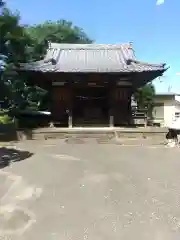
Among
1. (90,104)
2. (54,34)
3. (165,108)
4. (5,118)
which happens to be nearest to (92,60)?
(90,104)

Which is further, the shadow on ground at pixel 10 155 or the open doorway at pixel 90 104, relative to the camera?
the open doorway at pixel 90 104

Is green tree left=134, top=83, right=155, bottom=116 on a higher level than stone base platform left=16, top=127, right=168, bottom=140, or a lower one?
higher

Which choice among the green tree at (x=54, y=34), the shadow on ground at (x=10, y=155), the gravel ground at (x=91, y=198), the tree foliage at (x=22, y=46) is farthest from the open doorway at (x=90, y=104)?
the green tree at (x=54, y=34)

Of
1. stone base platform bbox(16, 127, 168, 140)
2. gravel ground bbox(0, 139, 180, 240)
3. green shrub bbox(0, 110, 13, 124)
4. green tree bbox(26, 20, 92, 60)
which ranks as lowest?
gravel ground bbox(0, 139, 180, 240)

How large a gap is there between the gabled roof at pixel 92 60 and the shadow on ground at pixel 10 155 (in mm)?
7114

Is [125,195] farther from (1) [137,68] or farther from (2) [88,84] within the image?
(2) [88,84]

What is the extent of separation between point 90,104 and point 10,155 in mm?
11733

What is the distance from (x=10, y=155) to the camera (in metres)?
12.2

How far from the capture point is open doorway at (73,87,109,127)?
74.2 ft

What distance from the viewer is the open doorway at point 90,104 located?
74.2ft

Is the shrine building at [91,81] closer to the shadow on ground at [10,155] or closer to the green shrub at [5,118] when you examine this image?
the green shrub at [5,118]

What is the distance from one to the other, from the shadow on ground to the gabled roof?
7114mm

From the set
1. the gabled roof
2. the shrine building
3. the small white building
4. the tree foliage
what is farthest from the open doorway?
the small white building

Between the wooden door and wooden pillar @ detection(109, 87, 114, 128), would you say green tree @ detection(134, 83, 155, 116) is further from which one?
the wooden door
